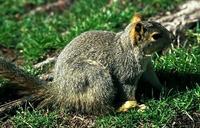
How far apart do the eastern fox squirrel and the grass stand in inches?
8.2

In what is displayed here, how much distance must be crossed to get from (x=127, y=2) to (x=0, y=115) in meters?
4.06

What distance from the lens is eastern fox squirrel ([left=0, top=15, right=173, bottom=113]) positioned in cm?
636

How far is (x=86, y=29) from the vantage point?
889 centimetres

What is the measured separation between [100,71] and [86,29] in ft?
8.59

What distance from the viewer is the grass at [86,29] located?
20.8ft

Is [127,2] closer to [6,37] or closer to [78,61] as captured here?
[6,37]

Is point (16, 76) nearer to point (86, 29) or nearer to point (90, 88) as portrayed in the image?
point (90, 88)

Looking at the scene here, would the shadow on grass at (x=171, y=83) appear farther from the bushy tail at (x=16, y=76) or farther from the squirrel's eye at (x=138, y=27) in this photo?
the bushy tail at (x=16, y=76)

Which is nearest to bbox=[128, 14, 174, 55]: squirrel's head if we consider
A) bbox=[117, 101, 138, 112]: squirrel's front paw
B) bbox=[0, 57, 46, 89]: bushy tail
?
bbox=[117, 101, 138, 112]: squirrel's front paw

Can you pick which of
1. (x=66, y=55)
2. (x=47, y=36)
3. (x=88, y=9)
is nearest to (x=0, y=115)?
(x=66, y=55)

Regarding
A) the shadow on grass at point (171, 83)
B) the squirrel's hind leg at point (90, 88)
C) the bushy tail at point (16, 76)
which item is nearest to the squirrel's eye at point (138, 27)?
the squirrel's hind leg at point (90, 88)

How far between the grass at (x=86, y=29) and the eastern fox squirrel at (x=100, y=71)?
21 centimetres

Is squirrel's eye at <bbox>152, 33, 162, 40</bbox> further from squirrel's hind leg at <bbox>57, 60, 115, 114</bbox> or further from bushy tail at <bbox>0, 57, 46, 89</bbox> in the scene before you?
bushy tail at <bbox>0, 57, 46, 89</bbox>

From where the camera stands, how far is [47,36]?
28.9 ft
